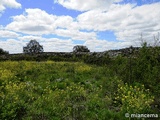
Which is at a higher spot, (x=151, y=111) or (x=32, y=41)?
(x=32, y=41)

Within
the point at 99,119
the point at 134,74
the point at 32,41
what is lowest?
the point at 99,119

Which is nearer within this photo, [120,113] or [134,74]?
[120,113]

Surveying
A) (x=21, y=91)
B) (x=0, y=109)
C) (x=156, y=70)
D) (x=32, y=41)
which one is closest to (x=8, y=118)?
(x=0, y=109)

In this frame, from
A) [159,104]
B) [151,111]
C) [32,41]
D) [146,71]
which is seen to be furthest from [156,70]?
[32,41]

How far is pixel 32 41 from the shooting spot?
5250cm

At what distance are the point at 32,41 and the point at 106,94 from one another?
147ft

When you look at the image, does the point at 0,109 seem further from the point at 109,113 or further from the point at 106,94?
the point at 106,94

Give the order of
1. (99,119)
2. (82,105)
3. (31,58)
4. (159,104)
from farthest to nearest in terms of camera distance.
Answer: (31,58) < (82,105) < (159,104) < (99,119)

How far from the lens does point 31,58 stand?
104ft

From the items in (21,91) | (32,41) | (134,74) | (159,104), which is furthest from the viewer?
(32,41)

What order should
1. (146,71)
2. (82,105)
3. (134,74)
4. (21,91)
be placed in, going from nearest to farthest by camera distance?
1. (82,105)
2. (21,91)
3. (146,71)
4. (134,74)

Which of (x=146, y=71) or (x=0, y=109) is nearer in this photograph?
(x=0, y=109)

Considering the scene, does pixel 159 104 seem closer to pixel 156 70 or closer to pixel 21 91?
→ pixel 156 70

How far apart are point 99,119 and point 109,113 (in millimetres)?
563
